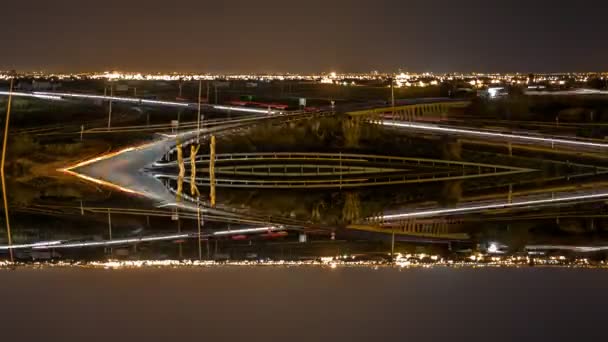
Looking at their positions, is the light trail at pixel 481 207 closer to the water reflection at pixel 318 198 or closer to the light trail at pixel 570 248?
the water reflection at pixel 318 198

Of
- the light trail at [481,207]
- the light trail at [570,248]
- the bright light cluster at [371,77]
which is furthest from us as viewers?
the bright light cluster at [371,77]

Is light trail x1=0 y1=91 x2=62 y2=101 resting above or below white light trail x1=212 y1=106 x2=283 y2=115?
above

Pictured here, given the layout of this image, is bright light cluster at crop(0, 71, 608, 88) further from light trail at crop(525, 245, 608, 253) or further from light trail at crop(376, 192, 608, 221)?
light trail at crop(525, 245, 608, 253)

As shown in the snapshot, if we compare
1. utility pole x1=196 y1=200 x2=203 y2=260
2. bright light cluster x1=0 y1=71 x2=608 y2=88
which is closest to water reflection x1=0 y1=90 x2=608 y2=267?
utility pole x1=196 y1=200 x2=203 y2=260

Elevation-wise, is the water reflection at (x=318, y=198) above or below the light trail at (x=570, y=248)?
above

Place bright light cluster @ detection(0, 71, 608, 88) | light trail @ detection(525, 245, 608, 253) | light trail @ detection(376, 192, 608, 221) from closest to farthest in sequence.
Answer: light trail @ detection(525, 245, 608, 253), light trail @ detection(376, 192, 608, 221), bright light cluster @ detection(0, 71, 608, 88)

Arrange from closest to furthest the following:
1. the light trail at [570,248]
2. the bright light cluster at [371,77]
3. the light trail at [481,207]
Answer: the light trail at [570,248], the light trail at [481,207], the bright light cluster at [371,77]

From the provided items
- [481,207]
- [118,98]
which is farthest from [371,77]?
[118,98]

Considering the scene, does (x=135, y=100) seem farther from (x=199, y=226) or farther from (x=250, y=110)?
(x=199, y=226)

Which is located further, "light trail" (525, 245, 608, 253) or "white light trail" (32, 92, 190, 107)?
"white light trail" (32, 92, 190, 107)

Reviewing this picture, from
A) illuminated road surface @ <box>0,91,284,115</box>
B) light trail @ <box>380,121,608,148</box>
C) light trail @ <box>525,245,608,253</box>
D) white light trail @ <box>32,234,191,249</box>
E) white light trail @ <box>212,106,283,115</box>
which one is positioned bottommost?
light trail @ <box>525,245,608,253</box>

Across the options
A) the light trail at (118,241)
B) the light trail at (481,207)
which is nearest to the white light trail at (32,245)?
the light trail at (118,241)
